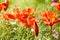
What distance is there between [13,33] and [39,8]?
0.52 m

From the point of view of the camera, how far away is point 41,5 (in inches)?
70.3

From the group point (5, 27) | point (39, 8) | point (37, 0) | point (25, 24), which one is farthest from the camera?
point (37, 0)

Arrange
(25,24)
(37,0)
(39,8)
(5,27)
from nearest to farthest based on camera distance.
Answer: (25,24) → (5,27) → (39,8) → (37,0)

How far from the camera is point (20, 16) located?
3.80 ft

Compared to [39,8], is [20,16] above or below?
above

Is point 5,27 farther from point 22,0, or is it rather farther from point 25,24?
point 22,0

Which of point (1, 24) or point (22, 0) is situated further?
point (22, 0)

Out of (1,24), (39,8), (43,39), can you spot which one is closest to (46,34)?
(43,39)

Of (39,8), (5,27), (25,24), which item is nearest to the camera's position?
(25,24)

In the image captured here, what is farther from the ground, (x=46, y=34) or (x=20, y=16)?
(x=20, y=16)

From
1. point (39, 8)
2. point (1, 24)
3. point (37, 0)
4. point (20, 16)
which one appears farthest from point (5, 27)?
point (37, 0)

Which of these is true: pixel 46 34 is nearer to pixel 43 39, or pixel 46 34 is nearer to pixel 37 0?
pixel 43 39

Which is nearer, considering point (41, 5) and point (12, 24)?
point (12, 24)

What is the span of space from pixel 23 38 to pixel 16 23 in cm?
14
